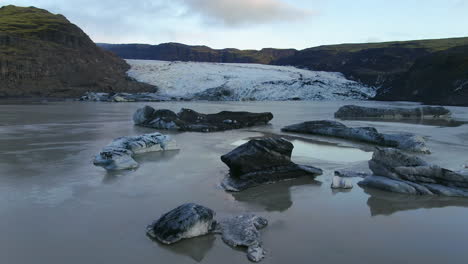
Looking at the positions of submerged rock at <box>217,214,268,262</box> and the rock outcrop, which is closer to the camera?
submerged rock at <box>217,214,268,262</box>

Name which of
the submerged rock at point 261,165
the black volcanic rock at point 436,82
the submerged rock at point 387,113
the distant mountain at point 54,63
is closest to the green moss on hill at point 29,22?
the distant mountain at point 54,63

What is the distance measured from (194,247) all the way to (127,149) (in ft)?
15.6

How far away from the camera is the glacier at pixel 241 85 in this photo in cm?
4122

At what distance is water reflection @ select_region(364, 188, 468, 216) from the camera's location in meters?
5.14

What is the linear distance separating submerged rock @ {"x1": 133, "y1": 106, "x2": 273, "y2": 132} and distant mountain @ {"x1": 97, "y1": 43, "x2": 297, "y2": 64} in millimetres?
79833

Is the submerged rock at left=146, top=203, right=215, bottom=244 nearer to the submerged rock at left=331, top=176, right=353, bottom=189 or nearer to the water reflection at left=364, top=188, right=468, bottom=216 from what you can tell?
the water reflection at left=364, top=188, right=468, bottom=216

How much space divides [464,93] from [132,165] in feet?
117

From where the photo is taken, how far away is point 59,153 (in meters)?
8.56

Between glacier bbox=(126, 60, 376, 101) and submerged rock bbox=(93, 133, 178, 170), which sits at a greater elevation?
submerged rock bbox=(93, 133, 178, 170)

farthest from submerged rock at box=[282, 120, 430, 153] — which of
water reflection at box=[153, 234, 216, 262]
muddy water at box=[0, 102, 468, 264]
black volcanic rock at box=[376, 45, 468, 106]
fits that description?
black volcanic rock at box=[376, 45, 468, 106]

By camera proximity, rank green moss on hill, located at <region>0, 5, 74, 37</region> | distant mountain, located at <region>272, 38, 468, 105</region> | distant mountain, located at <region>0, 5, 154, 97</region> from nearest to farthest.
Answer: distant mountain, located at <region>0, 5, 154, 97</region>, distant mountain, located at <region>272, 38, 468, 105</region>, green moss on hill, located at <region>0, 5, 74, 37</region>

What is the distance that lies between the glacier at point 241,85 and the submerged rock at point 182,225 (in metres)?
34.7

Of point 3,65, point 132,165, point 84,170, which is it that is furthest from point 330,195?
point 3,65

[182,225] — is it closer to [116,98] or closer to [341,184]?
[341,184]
